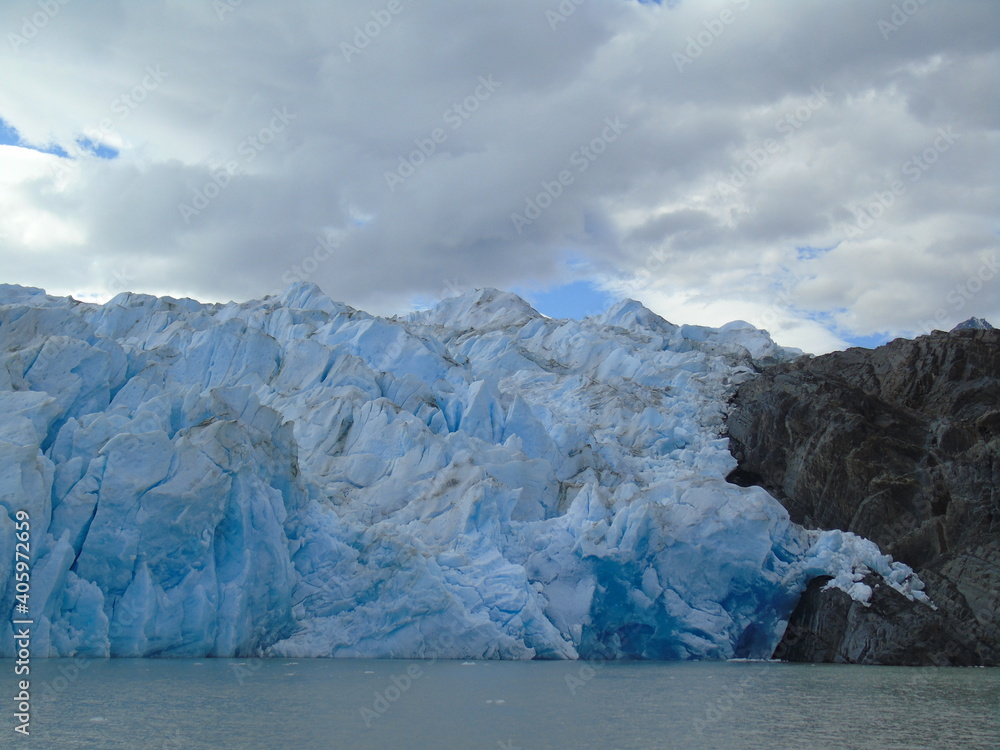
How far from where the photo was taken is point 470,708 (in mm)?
11547

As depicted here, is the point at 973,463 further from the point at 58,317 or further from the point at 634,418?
the point at 58,317

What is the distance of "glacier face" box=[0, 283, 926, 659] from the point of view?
15703mm

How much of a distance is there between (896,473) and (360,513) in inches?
545

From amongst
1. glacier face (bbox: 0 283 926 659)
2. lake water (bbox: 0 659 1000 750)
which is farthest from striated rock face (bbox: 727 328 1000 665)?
lake water (bbox: 0 659 1000 750)

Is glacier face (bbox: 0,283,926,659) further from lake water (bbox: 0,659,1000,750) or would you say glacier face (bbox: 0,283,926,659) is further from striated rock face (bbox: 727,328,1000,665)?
lake water (bbox: 0,659,1000,750)

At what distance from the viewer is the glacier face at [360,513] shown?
15.7 metres

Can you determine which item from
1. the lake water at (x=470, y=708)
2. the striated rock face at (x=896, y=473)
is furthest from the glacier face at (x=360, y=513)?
the lake water at (x=470, y=708)

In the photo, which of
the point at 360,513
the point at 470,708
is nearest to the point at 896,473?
the point at 360,513

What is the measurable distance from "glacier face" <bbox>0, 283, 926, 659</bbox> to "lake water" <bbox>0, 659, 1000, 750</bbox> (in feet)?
3.92

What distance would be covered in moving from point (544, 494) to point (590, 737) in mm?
11902

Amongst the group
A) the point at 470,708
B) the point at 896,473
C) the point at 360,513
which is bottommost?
the point at 470,708

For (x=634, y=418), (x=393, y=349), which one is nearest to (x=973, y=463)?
(x=634, y=418)

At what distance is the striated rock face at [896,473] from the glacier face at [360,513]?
85 centimetres

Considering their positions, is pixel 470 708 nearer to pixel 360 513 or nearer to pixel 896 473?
pixel 360 513
